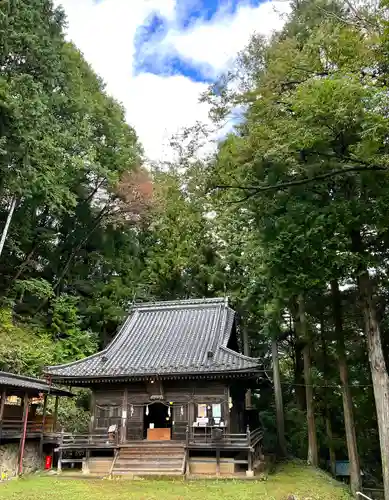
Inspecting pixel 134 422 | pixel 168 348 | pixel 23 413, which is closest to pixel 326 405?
pixel 168 348

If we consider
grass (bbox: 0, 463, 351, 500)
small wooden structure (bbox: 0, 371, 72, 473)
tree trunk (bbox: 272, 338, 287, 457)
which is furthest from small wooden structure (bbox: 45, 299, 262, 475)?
tree trunk (bbox: 272, 338, 287, 457)

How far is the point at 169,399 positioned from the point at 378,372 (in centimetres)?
782

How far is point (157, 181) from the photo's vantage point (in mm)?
31203

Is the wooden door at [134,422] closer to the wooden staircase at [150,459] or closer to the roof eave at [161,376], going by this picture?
the wooden staircase at [150,459]

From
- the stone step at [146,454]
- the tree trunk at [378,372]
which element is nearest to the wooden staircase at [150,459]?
the stone step at [146,454]

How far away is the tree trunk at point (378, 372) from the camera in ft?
37.9

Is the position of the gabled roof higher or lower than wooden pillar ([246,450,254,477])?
higher

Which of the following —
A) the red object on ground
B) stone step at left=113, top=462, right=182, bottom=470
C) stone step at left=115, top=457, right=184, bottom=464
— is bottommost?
the red object on ground

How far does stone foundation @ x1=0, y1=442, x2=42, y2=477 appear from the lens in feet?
48.5

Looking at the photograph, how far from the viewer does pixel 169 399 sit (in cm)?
1614

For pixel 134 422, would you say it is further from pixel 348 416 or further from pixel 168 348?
pixel 348 416

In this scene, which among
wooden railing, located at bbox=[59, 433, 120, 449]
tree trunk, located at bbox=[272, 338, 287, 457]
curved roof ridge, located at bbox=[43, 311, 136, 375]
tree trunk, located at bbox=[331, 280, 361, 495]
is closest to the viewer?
tree trunk, located at bbox=[331, 280, 361, 495]

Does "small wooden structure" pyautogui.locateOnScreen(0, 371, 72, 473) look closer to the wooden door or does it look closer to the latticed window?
the latticed window

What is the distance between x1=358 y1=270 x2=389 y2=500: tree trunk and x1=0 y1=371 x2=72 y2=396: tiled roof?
1185cm
